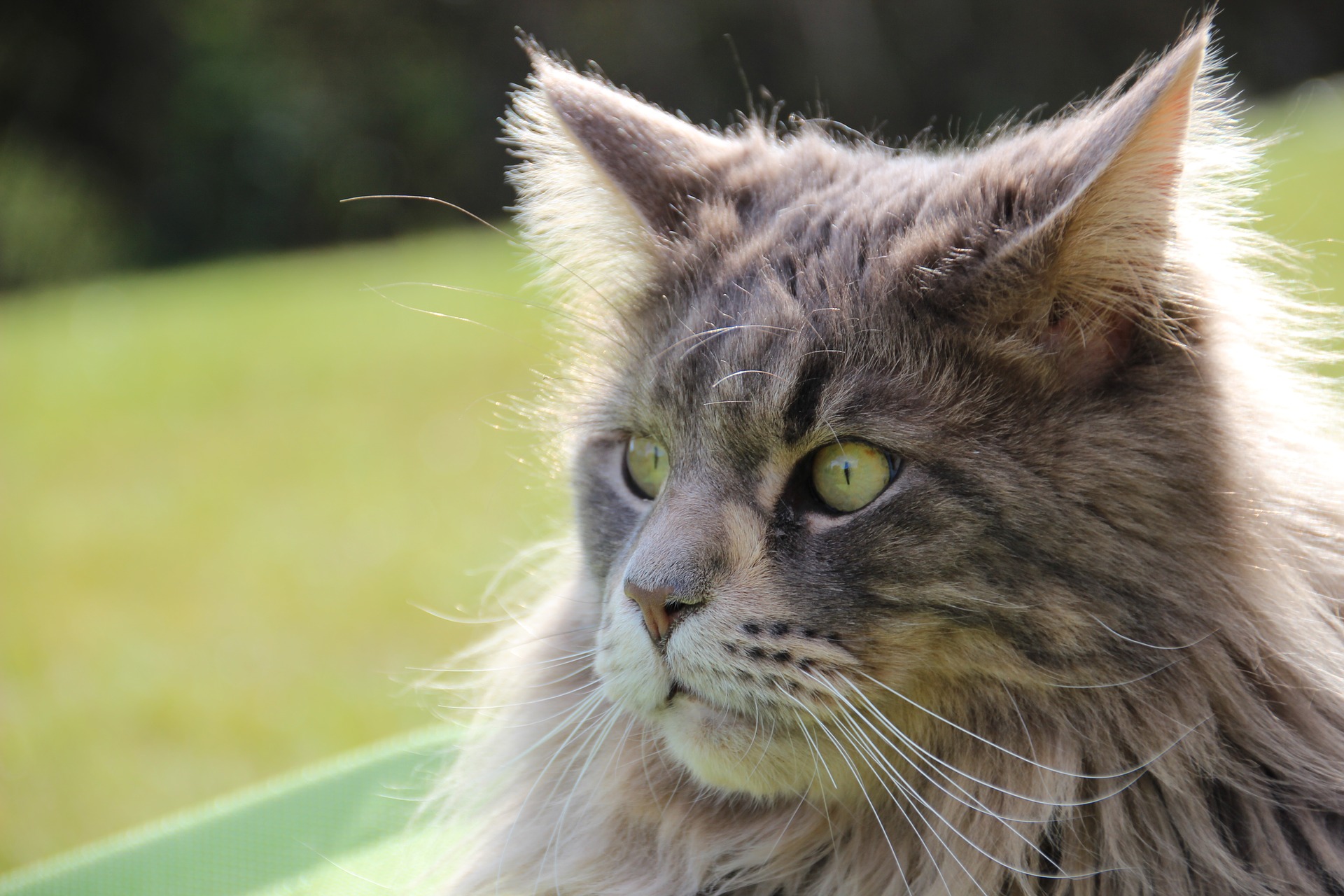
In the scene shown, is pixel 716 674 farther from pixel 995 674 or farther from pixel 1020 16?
pixel 1020 16

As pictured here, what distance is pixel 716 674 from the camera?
4.32 ft

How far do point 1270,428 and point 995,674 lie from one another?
49 cm

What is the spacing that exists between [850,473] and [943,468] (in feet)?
0.37

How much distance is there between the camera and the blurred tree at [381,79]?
13.4 m

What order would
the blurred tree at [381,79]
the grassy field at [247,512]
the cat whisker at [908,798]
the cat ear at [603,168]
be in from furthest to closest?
1. the blurred tree at [381,79]
2. the grassy field at [247,512]
3. the cat ear at [603,168]
4. the cat whisker at [908,798]

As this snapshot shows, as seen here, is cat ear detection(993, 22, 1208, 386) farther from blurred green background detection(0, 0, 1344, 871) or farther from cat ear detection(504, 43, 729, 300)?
cat ear detection(504, 43, 729, 300)

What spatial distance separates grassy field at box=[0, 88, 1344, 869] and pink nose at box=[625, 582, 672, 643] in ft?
2.54

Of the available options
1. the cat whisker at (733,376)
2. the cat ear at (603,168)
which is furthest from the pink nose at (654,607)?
the cat ear at (603,168)

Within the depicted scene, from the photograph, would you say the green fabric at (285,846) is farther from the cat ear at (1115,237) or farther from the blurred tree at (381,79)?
the blurred tree at (381,79)

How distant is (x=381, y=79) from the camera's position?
46.4 feet

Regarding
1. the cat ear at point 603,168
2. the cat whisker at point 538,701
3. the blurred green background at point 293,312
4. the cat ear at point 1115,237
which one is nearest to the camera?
the cat ear at point 1115,237

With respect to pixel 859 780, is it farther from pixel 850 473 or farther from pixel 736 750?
pixel 850 473

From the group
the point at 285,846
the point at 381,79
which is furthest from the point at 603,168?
the point at 381,79

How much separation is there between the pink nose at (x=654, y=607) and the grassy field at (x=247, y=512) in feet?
2.54
